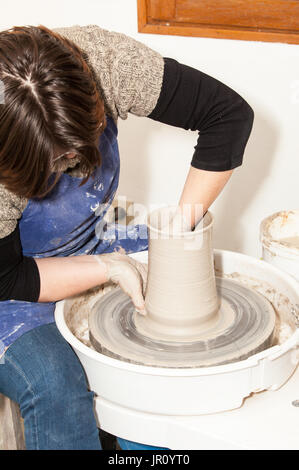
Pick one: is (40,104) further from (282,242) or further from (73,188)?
(282,242)

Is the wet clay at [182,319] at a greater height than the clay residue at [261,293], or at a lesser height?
greater

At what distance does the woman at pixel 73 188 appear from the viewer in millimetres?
1112

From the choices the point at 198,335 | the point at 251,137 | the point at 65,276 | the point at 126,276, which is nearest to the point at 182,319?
the point at 198,335

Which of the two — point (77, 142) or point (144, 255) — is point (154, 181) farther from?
point (77, 142)

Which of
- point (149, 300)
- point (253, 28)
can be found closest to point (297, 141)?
point (253, 28)

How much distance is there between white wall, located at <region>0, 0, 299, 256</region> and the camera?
231 centimetres

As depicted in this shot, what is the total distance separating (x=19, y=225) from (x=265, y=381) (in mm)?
760

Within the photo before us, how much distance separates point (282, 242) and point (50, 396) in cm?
102

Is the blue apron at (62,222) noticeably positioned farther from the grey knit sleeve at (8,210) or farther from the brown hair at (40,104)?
the brown hair at (40,104)

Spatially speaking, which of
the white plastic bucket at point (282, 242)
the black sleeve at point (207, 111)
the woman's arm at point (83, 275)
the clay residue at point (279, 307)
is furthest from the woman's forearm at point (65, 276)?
the white plastic bucket at point (282, 242)

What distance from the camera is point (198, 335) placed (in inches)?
56.8

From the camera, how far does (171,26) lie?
7.49 ft

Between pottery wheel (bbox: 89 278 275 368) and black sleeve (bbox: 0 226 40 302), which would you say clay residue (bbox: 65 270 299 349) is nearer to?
pottery wheel (bbox: 89 278 275 368)

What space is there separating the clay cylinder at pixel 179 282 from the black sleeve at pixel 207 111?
0.17 meters
